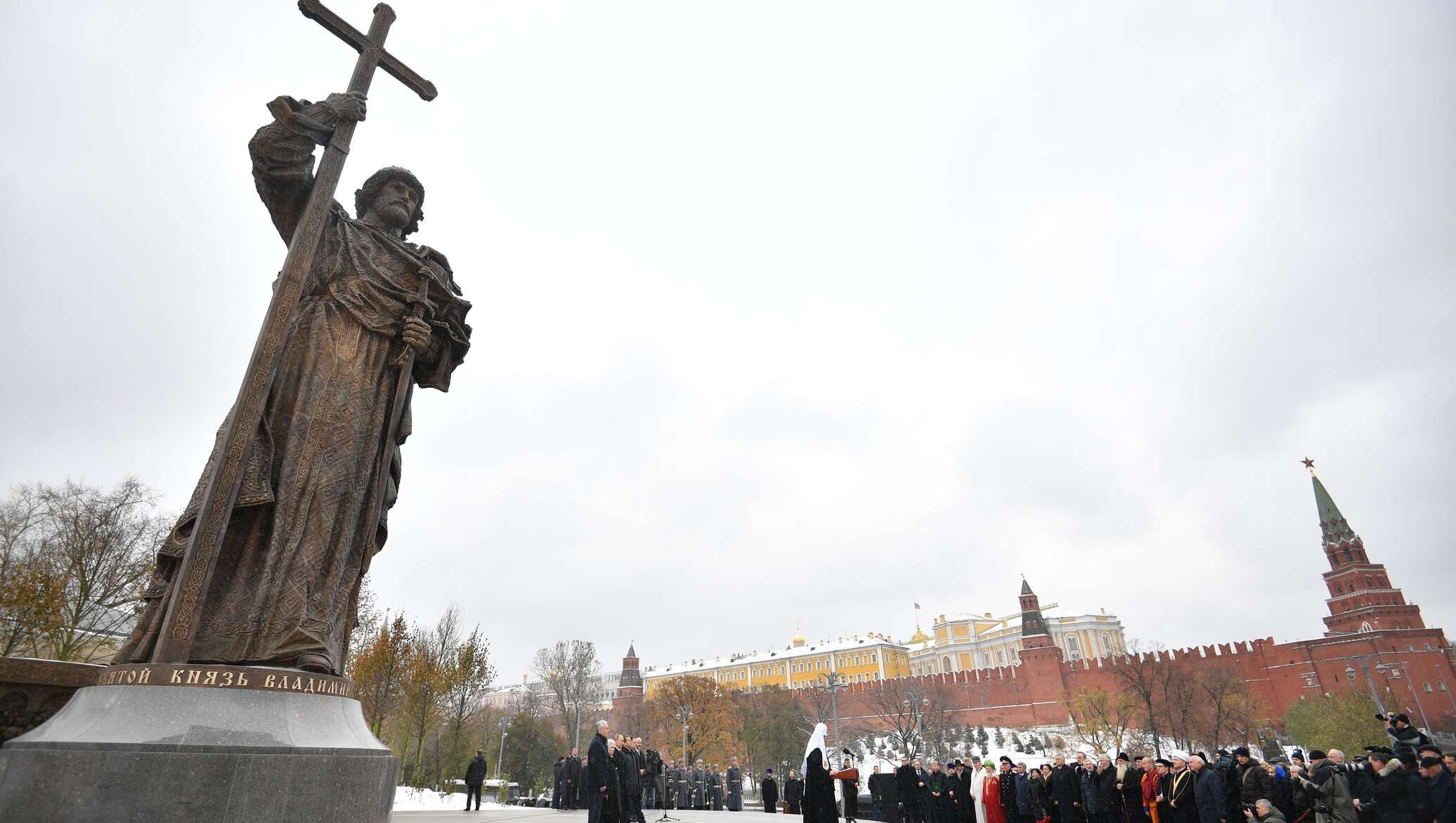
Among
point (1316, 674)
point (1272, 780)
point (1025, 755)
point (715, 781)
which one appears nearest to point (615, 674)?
point (1025, 755)

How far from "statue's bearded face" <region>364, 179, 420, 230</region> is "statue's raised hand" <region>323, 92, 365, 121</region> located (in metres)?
0.73

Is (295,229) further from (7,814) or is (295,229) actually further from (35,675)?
(7,814)

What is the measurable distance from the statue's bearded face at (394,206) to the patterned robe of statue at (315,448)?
0.28 m

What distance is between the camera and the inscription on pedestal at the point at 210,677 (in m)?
2.83

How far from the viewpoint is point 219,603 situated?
130 inches

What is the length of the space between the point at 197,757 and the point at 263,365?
1744 mm

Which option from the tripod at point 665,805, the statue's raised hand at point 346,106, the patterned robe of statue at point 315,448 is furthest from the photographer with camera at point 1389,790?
the statue's raised hand at point 346,106

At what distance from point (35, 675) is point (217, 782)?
56.0 inches

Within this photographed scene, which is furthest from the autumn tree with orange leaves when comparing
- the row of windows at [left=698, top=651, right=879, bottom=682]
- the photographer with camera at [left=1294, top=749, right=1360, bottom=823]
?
the row of windows at [left=698, top=651, right=879, bottom=682]

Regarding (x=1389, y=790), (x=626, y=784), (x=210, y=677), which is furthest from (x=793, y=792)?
(x=210, y=677)

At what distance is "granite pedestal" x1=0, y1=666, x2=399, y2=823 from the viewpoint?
2.41 metres

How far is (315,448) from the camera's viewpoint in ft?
12.1

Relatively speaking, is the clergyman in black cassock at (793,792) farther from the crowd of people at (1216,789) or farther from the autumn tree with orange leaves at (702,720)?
the autumn tree with orange leaves at (702,720)

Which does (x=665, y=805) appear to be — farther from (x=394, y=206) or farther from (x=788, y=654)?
(x=788, y=654)
